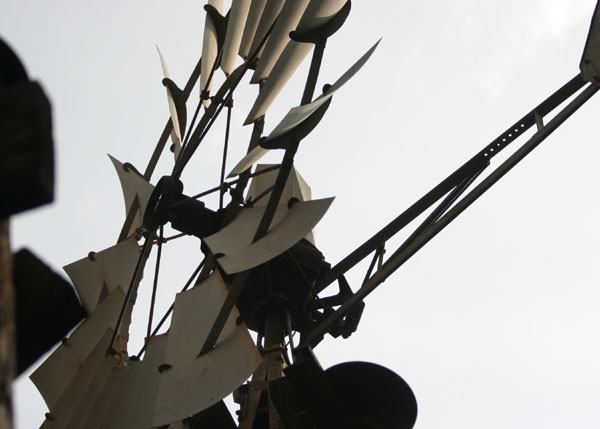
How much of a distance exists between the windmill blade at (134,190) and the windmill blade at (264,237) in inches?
46.5

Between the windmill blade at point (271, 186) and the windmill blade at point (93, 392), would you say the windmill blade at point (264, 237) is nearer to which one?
the windmill blade at point (271, 186)

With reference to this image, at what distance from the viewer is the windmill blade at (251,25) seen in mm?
8141

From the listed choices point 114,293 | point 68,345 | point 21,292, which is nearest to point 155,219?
point 114,293

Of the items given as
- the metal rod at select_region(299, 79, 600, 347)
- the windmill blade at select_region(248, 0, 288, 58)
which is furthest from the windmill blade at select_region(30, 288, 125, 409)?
the windmill blade at select_region(248, 0, 288, 58)

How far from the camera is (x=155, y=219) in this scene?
6.65 metres

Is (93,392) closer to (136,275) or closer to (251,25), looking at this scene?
(136,275)

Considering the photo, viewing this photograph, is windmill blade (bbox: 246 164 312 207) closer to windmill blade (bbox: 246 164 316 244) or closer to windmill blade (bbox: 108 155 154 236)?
windmill blade (bbox: 246 164 316 244)

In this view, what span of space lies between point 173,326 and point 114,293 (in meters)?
1.12

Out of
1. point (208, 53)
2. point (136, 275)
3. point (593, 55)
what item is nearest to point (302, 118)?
point (136, 275)

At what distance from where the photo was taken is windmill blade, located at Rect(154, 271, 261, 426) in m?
5.35

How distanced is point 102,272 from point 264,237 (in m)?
1.89

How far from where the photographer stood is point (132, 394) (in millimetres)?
6473

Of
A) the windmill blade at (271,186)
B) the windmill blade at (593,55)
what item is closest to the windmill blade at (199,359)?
the windmill blade at (271,186)

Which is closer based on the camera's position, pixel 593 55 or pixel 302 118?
pixel 302 118
